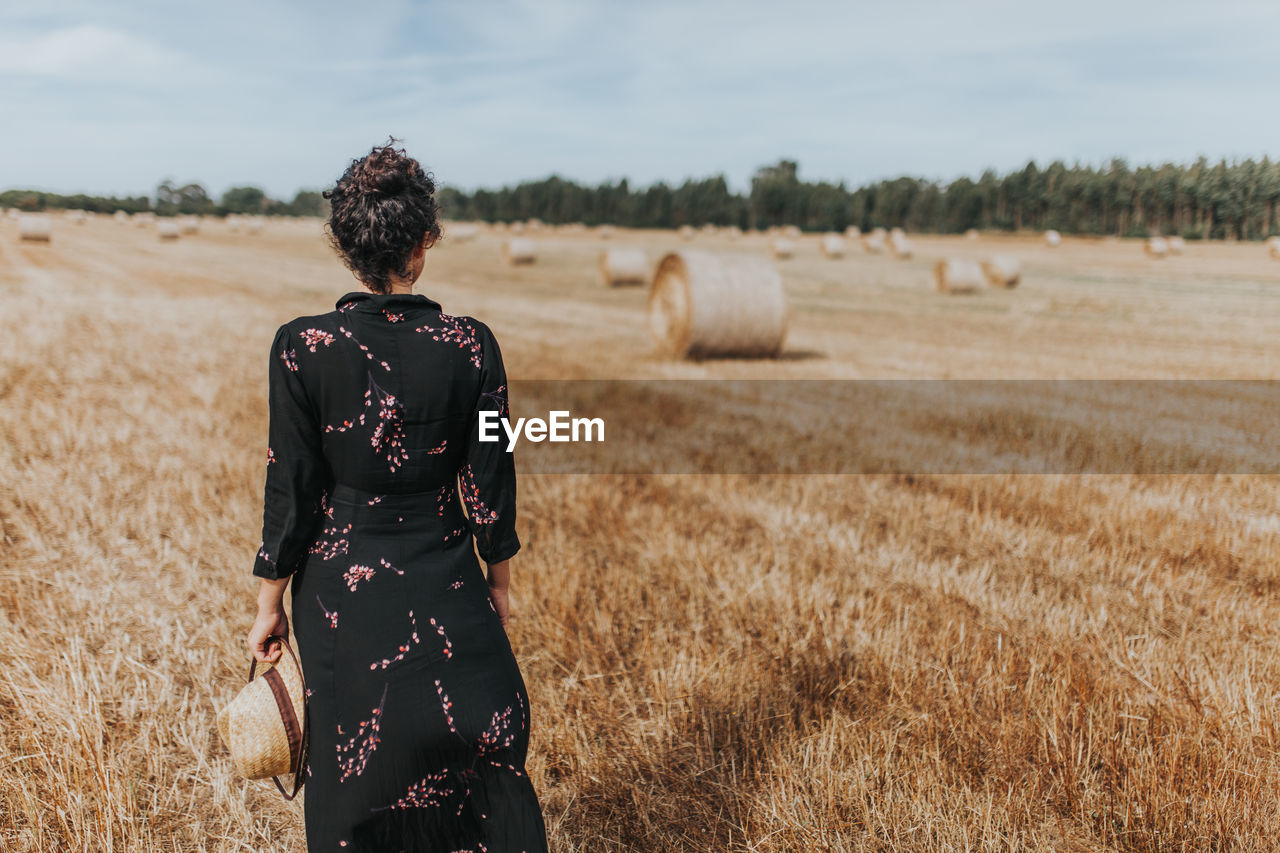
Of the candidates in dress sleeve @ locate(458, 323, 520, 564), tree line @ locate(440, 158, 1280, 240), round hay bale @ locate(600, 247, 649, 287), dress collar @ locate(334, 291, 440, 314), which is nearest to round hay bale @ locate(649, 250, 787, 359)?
tree line @ locate(440, 158, 1280, 240)

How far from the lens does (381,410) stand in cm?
207

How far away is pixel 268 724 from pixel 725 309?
1147 centimetres

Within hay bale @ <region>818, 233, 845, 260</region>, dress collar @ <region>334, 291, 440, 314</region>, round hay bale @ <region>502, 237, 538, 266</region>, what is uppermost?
hay bale @ <region>818, 233, 845, 260</region>

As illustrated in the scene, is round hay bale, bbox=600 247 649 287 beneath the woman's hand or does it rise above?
above

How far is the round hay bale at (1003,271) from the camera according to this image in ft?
93.0

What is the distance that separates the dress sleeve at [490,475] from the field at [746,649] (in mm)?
1246

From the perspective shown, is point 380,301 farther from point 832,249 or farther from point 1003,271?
point 832,249

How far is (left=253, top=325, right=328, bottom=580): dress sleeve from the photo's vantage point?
2057 mm

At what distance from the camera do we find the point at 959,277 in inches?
1026

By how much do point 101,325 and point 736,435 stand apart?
10853 mm

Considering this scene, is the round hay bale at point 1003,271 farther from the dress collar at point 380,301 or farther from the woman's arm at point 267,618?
the woman's arm at point 267,618

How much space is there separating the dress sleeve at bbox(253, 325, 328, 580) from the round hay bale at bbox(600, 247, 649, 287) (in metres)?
27.5

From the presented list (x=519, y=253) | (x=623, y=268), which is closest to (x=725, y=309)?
(x=623, y=268)

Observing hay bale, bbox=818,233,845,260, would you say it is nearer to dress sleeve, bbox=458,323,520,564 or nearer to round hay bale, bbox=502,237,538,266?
round hay bale, bbox=502,237,538,266
